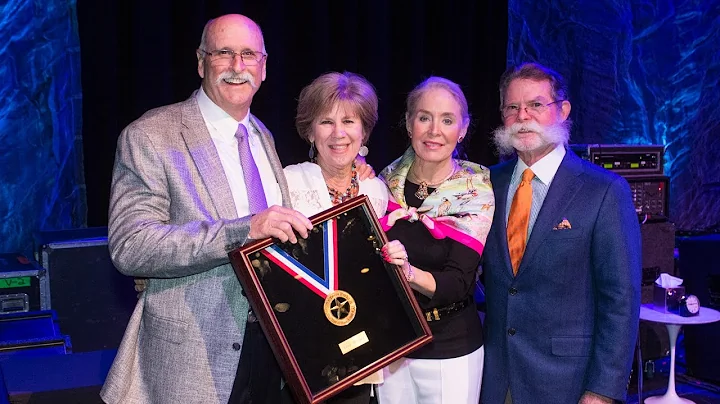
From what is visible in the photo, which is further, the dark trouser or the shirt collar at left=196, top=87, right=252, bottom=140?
the shirt collar at left=196, top=87, right=252, bottom=140

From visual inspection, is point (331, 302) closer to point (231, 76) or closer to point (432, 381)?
point (432, 381)

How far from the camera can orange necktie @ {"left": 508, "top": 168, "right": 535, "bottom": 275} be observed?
222cm

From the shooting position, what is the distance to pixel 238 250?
1.65 metres

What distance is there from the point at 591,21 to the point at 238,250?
4381mm

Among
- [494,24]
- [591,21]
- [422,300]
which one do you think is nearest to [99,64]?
[422,300]

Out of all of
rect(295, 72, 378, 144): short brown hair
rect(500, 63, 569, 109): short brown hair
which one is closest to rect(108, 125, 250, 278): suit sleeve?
rect(295, 72, 378, 144): short brown hair

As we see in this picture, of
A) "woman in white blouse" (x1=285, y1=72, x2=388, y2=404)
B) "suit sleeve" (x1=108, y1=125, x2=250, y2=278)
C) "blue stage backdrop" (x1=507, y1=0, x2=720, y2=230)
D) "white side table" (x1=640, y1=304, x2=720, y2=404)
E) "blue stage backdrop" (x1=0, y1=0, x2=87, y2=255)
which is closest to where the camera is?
"suit sleeve" (x1=108, y1=125, x2=250, y2=278)

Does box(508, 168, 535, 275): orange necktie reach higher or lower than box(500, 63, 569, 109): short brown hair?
lower

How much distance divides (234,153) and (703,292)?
3564 mm

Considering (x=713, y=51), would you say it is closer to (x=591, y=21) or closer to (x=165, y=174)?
(x=591, y=21)

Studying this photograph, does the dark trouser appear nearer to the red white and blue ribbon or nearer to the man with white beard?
the red white and blue ribbon

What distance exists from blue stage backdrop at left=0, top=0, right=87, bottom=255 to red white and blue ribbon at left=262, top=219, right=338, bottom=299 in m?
2.25

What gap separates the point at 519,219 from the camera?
224 cm

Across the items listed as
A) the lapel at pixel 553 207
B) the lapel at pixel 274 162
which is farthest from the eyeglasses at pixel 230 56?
the lapel at pixel 553 207
